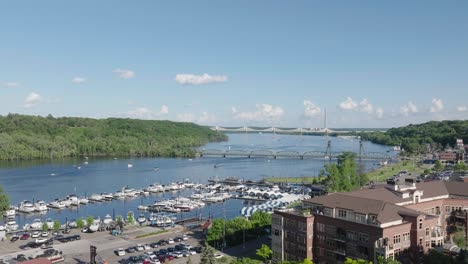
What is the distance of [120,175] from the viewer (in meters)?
62.8

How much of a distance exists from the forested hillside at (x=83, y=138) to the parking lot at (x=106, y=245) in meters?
56.5

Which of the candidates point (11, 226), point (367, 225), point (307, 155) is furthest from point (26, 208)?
point (307, 155)

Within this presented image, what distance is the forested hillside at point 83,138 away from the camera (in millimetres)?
82000

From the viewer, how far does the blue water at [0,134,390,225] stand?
41909 mm

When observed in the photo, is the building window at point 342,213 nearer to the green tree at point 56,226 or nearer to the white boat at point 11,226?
the green tree at point 56,226

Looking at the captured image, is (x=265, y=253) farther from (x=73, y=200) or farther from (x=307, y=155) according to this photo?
(x=307, y=155)

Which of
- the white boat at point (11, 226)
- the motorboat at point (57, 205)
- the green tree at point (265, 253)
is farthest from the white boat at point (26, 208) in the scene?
the green tree at point (265, 253)

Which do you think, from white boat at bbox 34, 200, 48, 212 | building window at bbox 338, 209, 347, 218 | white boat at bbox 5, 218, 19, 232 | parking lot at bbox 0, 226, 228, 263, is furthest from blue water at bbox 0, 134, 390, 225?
building window at bbox 338, 209, 347, 218

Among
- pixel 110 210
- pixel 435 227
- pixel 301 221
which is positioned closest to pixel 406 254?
pixel 435 227

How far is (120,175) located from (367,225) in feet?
160

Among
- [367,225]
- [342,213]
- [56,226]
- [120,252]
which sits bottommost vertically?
[120,252]

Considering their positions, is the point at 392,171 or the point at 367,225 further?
the point at 392,171

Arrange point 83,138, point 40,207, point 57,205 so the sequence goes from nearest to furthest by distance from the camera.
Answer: point 40,207 < point 57,205 < point 83,138

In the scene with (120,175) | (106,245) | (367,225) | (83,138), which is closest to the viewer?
(367,225)
